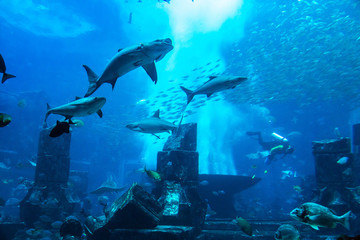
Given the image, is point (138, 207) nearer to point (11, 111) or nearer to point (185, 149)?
point (185, 149)

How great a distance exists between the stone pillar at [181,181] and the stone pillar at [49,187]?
489 cm

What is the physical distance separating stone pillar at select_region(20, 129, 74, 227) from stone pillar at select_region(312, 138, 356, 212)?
10007 millimetres

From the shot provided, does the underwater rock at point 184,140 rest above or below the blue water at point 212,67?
below

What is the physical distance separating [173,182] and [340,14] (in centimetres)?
1928

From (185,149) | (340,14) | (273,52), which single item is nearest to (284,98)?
(273,52)

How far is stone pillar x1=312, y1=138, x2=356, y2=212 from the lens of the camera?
313 inches

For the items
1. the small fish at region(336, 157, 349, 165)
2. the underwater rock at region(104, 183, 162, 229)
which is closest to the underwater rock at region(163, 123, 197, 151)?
the underwater rock at region(104, 183, 162, 229)

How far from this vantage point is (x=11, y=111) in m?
38.0

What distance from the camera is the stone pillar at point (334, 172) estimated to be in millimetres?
7938

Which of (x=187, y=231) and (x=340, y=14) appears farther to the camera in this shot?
(x=340, y=14)

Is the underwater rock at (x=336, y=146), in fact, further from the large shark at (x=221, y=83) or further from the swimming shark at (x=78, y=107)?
the swimming shark at (x=78, y=107)

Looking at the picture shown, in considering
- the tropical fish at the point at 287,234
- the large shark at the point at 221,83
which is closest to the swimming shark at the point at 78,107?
the large shark at the point at 221,83

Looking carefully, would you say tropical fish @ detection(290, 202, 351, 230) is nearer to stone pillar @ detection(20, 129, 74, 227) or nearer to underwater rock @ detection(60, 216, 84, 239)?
underwater rock @ detection(60, 216, 84, 239)

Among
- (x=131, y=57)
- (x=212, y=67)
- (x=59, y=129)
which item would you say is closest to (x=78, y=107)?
(x=59, y=129)
